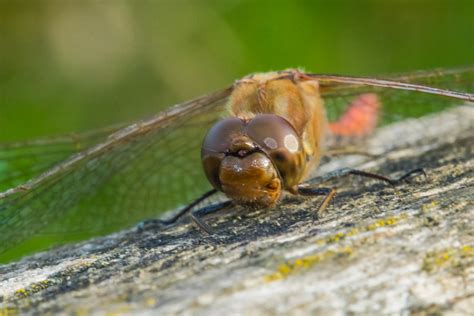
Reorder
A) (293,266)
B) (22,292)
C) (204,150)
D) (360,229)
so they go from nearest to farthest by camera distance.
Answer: (293,266), (360,229), (22,292), (204,150)

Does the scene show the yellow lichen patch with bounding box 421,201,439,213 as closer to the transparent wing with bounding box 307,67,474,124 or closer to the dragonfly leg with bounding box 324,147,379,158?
the transparent wing with bounding box 307,67,474,124

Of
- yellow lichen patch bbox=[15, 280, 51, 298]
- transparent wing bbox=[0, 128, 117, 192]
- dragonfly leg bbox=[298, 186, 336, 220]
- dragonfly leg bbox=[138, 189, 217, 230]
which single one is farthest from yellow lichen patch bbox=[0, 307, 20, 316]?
transparent wing bbox=[0, 128, 117, 192]

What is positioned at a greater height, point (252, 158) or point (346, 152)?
point (252, 158)

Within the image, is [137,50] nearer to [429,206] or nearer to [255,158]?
[255,158]

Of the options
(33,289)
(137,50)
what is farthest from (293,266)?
(137,50)

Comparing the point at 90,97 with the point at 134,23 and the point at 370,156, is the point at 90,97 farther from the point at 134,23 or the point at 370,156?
the point at 370,156

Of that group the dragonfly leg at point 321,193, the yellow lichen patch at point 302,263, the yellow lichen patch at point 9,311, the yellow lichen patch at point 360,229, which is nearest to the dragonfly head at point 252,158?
the dragonfly leg at point 321,193

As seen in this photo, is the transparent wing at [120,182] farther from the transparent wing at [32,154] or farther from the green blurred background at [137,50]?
the green blurred background at [137,50]

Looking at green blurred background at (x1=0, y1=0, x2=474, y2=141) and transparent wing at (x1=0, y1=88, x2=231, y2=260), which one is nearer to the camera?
transparent wing at (x1=0, y1=88, x2=231, y2=260)

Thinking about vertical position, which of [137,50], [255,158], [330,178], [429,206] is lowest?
[429,206]

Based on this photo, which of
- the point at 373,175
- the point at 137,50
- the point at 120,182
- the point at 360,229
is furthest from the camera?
the point at 137,50
